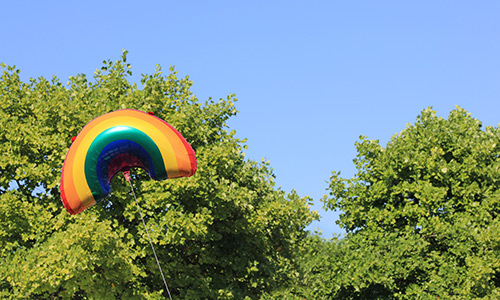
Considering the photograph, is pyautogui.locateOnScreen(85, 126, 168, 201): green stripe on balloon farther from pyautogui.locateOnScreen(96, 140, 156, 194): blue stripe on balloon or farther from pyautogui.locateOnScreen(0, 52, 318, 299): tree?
pyautogui.locateOnScreen(0, 52, 318, 299): tree

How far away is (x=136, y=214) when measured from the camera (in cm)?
2128

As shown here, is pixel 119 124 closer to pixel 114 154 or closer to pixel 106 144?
pixel 106 144

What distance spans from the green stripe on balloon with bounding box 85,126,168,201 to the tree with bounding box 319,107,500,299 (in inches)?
624

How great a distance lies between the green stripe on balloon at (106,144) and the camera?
13086 millimetres

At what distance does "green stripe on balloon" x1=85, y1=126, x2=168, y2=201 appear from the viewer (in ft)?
42.9

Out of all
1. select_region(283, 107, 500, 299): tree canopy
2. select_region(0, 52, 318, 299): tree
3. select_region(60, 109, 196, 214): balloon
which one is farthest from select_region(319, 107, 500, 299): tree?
select_region(60, 109, 196, 214): balloon

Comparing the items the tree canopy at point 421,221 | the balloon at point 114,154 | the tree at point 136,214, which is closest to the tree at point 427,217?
the tree canopy at point 421,221

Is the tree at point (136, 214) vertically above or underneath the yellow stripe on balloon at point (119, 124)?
above

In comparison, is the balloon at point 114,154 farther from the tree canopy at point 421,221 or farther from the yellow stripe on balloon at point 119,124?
the tree canopy at point 421,221

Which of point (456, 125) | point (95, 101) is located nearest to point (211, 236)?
point (95, 101)

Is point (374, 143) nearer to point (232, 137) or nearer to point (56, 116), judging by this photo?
point (232, 137)

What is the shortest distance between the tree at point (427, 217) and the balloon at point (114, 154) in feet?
50.7

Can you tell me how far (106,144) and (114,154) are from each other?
1.04ft

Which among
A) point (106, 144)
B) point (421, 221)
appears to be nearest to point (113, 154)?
point (106, 144)
